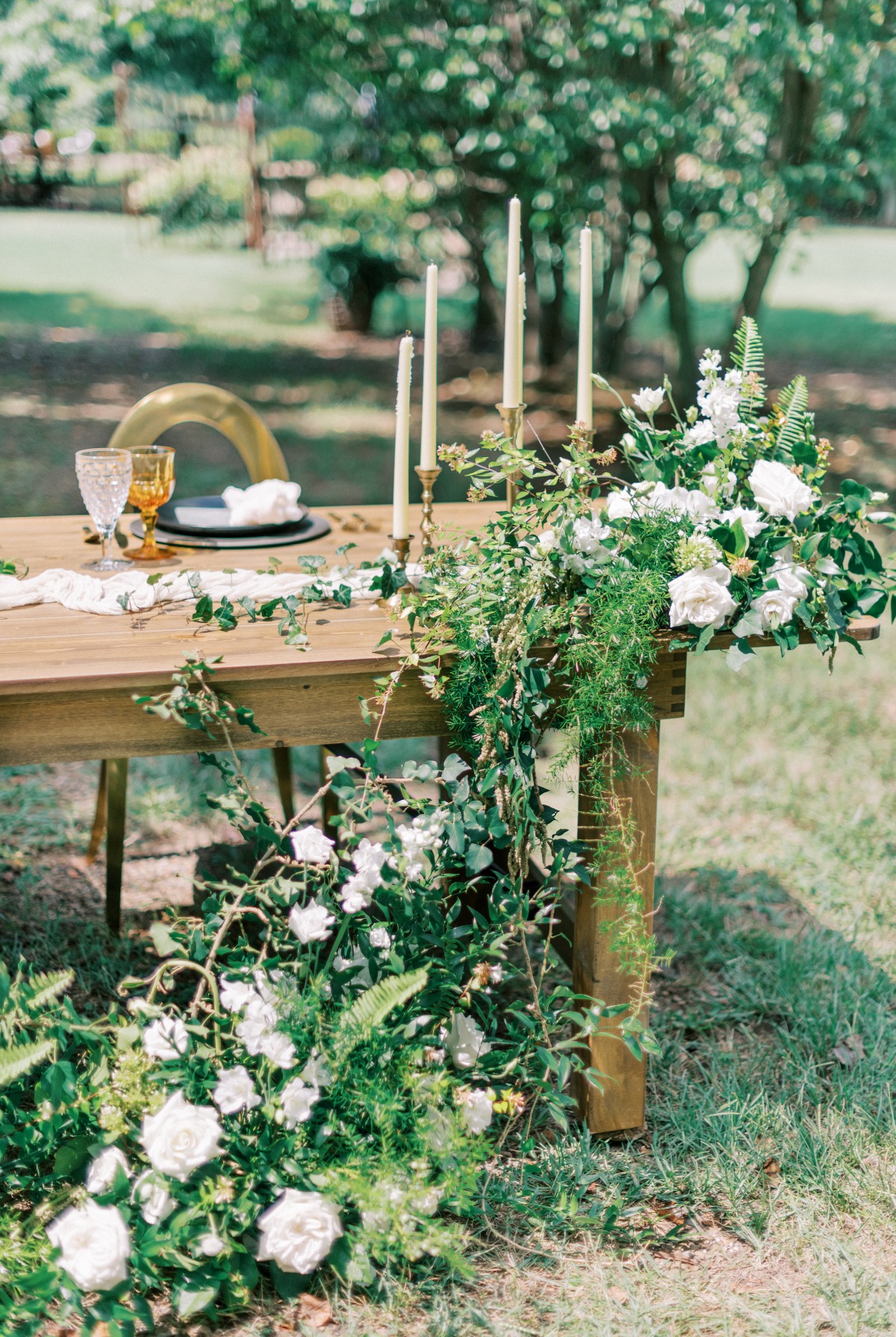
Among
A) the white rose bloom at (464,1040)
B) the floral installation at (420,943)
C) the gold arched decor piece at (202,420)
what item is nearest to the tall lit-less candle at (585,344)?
the floral installation at (420,943)

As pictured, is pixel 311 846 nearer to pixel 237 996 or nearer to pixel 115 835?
pixel 237 996

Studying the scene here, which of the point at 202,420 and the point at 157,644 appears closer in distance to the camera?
the point at 157,644

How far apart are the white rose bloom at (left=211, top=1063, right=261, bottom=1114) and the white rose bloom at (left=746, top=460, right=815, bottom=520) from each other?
1.02 metres

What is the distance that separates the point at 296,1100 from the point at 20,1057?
0.35m

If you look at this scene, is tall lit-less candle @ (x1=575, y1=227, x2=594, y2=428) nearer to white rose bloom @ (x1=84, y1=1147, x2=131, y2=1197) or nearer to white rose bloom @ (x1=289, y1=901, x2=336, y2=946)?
white rose bloom @ (x1=289, y1=901, x2=336, y2=946)

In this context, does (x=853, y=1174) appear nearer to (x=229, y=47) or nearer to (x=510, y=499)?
(x=510, y=499)

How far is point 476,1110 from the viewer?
1.64 meters

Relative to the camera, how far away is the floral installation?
1528 mm

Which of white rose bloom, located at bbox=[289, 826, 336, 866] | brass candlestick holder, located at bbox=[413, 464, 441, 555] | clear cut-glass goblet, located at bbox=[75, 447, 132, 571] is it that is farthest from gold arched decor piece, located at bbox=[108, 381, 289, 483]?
white rose bloom, located at bbox=[289, 826, 336, 866]

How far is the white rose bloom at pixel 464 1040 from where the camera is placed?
1.73 metres

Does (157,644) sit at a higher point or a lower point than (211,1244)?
higher

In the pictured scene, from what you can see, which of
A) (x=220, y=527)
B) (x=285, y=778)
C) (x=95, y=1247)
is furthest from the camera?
(x=285, y=778)

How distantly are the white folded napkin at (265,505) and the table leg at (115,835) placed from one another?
0.54m

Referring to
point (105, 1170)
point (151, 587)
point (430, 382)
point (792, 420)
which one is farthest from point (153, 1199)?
point (792, 420)
